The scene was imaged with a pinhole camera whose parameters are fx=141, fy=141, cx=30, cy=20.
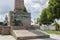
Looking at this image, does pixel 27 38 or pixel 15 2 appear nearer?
pixel 27 38

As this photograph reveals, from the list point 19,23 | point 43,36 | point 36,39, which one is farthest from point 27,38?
point 19,23

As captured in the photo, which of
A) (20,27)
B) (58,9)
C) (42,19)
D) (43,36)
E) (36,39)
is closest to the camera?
(36,39)

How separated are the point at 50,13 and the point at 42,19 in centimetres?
2045

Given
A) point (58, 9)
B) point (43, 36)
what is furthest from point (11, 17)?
point (58, 9)

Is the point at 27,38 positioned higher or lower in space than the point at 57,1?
lower

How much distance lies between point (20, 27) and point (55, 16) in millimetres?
13914

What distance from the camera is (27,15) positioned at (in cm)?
1559

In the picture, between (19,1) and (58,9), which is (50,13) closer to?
(58,9)

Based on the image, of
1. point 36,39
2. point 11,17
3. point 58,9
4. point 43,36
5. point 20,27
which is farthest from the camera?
point 58,9

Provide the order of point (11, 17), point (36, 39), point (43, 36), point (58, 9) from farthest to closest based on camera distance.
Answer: point (58, 9), point (11, 17), point (43, 36), point (36, 39)

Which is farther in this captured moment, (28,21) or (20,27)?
(28,21)

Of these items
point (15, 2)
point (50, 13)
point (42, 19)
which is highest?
point (15, 2)

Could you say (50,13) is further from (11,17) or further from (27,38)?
(27,38)

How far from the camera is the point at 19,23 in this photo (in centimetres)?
1555
